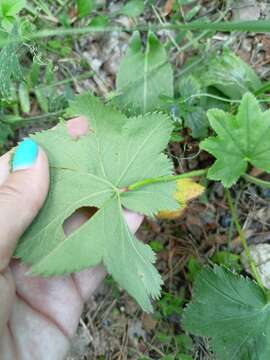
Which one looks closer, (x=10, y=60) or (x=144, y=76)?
(x=10, y=60)

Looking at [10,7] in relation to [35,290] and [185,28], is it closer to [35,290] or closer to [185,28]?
[185,28]

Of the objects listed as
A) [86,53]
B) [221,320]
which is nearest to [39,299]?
[221,320]

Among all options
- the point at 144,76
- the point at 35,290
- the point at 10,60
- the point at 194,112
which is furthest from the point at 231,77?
the point at 35,290

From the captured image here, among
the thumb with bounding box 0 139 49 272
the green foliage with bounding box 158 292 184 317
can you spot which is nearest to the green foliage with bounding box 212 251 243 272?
the green foliage with bounding box 158 292 184 317

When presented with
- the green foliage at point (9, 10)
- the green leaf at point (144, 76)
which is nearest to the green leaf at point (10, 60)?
the green foliage at point (9, 10)

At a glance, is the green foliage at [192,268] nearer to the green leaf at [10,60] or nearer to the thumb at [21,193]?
the thumb at [21,193]

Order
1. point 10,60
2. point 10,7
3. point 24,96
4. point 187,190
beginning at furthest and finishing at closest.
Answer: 1. point 24,96
2. point 187,190
3. point 10,7
4. point 10,60
